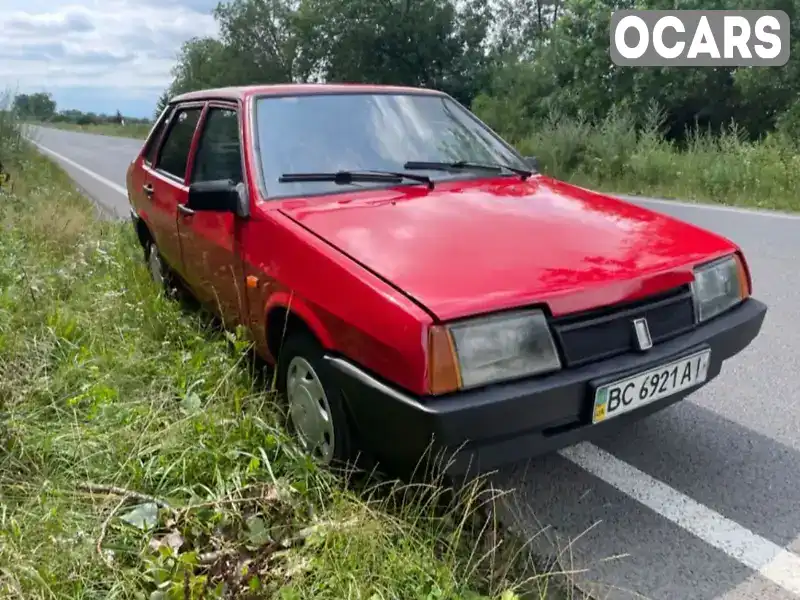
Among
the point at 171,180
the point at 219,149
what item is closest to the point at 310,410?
the point at 219,149

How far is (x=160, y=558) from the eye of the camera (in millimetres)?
2051

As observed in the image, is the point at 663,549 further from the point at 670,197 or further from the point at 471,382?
the point at 670,197

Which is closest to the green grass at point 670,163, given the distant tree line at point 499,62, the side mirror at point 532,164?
the distant tree line at point 499,62

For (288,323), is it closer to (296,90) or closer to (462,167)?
(462,167)

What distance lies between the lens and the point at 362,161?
3.16m

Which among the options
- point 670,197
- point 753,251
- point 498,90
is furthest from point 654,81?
point 753,251

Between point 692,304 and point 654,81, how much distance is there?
18.1 m

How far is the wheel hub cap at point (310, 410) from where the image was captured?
2562mm

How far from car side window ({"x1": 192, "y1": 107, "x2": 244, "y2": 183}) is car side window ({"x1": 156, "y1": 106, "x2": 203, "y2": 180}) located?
0.23 m

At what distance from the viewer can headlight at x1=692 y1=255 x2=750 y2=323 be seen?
2.55 m

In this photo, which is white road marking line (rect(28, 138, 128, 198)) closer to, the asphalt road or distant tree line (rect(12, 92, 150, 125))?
distant tree line (rect(12, 92, 150, 125))

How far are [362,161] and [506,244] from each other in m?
0.97

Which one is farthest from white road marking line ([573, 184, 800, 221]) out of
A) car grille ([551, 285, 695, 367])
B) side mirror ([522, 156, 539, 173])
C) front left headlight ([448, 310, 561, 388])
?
front left headlight ([448, 310, 561, 388])

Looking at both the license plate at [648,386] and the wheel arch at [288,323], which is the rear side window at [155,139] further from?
the license plate at [648,386]
